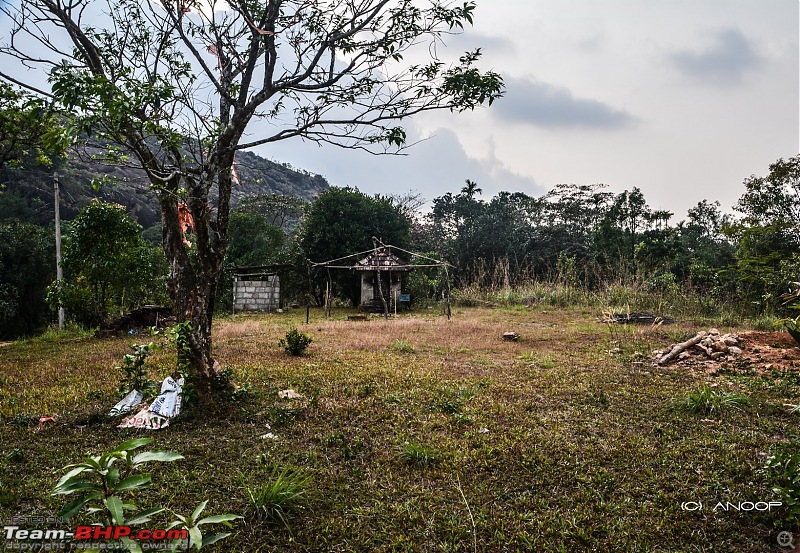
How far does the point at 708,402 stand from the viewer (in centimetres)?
424

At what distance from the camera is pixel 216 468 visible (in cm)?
306

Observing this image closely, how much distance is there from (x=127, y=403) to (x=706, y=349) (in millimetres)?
7681

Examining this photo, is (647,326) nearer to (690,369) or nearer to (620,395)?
(690,369)

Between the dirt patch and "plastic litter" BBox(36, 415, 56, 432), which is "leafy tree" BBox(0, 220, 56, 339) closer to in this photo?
"plastic litter" BBox(36, 415, 56, 432)

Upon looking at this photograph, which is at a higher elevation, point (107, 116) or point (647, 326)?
point (107, 116)

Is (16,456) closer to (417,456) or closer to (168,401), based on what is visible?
(168,401)

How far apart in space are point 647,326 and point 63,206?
30.4 m

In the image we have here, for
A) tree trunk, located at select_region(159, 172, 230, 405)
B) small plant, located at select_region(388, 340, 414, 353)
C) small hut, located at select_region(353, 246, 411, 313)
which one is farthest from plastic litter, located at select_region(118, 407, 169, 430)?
small hut, located at select_region(353, 246, 411, 313)

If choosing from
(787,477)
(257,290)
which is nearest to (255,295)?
(257,290)

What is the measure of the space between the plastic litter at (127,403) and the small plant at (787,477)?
485 cm

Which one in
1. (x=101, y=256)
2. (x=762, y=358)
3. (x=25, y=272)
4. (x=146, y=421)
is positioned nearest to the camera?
(x=146, y=421)

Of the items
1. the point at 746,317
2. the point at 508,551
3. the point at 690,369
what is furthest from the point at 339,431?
the point at 746,317

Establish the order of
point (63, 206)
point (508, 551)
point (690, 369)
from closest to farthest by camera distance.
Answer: point (508, 551) < point (690, 369) < point (63, 206)

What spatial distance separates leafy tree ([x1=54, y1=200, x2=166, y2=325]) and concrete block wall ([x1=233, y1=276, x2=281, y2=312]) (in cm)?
742
